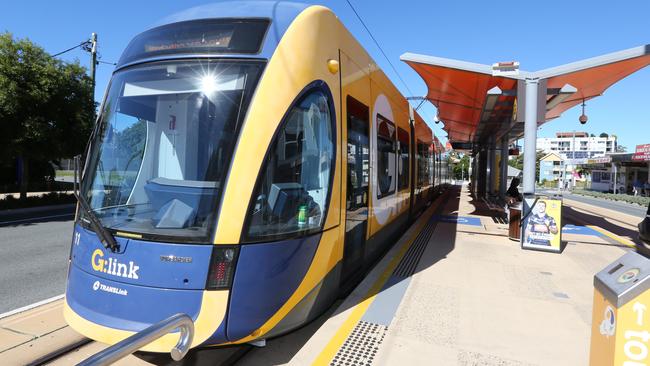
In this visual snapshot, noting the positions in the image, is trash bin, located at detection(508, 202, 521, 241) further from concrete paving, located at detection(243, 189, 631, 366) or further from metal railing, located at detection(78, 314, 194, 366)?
metal railing, located at detection(78, 314, 194, 366)

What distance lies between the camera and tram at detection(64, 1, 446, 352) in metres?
2.92

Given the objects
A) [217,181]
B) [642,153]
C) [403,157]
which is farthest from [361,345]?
[642,153]

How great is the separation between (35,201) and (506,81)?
59.6 feet

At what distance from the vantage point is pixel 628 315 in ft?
6.77

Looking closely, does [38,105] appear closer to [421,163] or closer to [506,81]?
[421,163]

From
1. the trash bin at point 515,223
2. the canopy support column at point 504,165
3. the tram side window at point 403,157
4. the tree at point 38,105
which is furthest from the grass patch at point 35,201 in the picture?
the canopy support column at point 504,165

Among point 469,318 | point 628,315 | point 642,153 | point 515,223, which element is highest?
point 642,153

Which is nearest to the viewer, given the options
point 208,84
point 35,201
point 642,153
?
point 208,84

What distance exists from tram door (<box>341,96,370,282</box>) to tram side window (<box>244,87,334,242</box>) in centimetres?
59

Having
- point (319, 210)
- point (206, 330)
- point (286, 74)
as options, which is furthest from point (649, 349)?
point (286, 74)

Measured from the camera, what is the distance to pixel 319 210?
366 centimetres

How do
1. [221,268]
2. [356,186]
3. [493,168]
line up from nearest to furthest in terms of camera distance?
[221,268]
[356,186]
[493,168]

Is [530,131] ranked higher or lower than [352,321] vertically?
higher

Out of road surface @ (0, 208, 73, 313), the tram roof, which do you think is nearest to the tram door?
the tram roof
